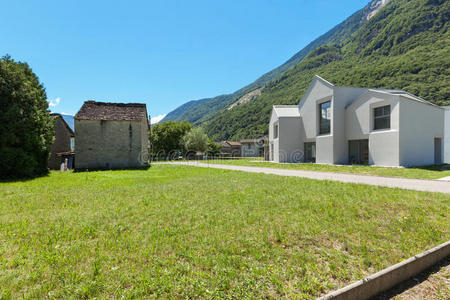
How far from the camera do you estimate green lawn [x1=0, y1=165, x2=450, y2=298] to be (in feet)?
8.41

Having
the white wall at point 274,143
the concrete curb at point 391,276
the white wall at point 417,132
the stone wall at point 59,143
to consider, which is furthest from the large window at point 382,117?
the stone wall at point 59,143

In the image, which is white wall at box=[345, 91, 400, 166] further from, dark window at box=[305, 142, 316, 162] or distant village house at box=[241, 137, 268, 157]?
distant village house at box=[241, 137, 268, 157]

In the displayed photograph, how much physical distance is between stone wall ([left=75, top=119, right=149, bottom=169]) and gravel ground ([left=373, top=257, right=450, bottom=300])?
22.0 meters

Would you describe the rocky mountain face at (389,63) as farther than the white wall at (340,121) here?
Yes

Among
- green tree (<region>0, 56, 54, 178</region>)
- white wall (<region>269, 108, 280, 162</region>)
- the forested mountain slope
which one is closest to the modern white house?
white wall (<region>269, 108, 280, 162</region>)

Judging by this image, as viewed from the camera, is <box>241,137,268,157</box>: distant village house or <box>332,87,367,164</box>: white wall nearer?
<box>332,87,367,164</box>: white wall

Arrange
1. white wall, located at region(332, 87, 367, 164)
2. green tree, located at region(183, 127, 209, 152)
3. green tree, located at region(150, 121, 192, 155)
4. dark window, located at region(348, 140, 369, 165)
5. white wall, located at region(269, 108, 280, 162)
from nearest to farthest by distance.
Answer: dark window, located at region(348, 140, 369, 165) < white wall, located at region(332, 87, 367, 164) < white wall, located at region(269, 108, 280, 162) < green tree, located at region(183, 127, 209, 152) < green tree, located at region(150, 121, 192, 155)

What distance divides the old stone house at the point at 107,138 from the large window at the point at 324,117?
21459 mm

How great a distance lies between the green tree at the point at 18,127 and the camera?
13055mm

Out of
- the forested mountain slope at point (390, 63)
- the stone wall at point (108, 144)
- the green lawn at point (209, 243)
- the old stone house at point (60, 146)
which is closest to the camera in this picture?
the green lawn at point (209, 243)

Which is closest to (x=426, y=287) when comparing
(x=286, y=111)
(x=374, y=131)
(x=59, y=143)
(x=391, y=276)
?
(x=391, y=276)

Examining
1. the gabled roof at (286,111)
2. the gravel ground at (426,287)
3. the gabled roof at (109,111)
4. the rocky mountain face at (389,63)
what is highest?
the rocky mountain face at (389,63)

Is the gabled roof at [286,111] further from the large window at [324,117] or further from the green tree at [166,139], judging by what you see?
the green tree at [166,139]

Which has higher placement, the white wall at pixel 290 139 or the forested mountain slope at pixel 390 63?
the forested mountain slope at pixel 390 63
